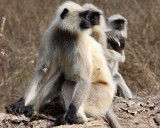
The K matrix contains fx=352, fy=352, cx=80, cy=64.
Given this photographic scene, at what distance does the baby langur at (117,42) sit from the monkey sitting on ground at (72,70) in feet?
4.73

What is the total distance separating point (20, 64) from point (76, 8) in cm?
321

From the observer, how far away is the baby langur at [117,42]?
215 inches

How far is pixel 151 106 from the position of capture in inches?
174

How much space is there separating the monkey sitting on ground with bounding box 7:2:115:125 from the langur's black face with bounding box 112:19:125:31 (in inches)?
77.6

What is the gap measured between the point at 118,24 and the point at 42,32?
86.4 inches

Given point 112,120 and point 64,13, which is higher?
point 64,13

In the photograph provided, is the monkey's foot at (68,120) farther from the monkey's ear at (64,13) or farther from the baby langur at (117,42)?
the baby langur at (117,42)

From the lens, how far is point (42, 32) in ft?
24.8

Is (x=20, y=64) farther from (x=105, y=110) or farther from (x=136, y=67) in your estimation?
(x=105, y=110)

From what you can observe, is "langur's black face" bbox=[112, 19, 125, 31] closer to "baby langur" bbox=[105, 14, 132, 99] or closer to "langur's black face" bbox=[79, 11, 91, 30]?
"baby langur" bbox=[105, 14, 132, 99]

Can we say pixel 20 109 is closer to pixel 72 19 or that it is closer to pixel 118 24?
pixel 72 19

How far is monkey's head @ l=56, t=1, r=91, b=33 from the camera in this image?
3830 mm

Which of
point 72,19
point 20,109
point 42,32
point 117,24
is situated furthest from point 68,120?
point 42,32

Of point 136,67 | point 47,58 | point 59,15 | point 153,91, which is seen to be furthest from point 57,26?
point 136,67
